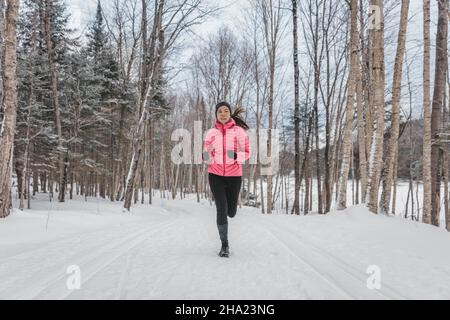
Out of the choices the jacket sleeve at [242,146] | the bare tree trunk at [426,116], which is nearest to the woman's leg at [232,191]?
the jacket sleeve at [242,146]

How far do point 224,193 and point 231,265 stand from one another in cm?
104

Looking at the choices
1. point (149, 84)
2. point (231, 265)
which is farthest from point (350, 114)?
point (149, 84)

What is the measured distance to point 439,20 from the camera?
10.9m

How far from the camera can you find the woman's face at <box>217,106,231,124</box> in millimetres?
4586

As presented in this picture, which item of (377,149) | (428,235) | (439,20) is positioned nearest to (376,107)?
(377,149)

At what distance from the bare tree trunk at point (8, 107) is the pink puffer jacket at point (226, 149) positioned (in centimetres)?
488

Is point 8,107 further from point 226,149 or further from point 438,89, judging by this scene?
point 438,89

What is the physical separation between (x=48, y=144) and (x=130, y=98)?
7.57 metres

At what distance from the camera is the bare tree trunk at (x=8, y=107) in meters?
6.78

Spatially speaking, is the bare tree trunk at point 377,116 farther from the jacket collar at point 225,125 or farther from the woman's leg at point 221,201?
the woman's leg at point 221,201

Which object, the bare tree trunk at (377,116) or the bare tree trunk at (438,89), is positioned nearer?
the bare tree trunk at (377,116)

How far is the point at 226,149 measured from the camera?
4527 mm
